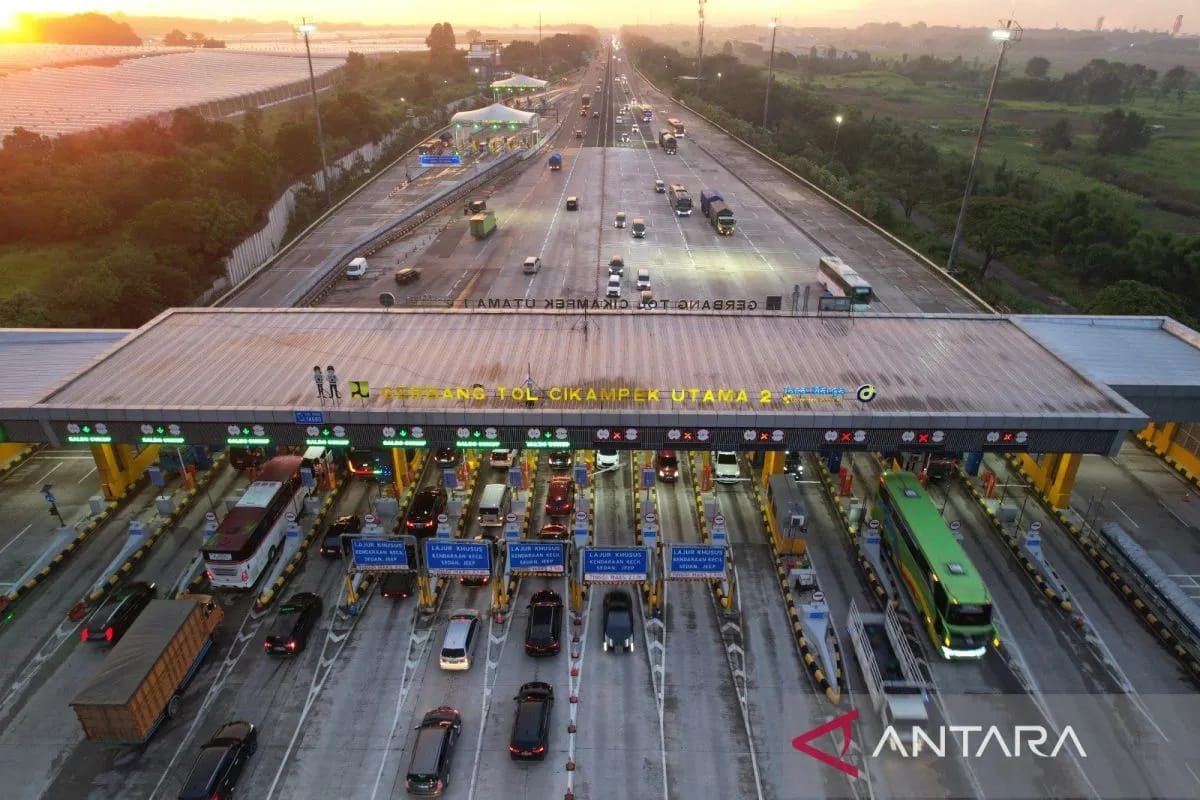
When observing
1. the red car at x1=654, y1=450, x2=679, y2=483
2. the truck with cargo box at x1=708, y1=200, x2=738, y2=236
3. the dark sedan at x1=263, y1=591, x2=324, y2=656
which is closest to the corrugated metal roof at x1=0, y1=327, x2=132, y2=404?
the dark sedan at x1=263, y1=591, x2=324, y2=656

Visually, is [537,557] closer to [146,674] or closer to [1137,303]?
[146,674]

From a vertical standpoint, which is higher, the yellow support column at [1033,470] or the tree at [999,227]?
the tree at [999,227]

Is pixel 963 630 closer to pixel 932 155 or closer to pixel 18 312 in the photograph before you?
pixel 18 312

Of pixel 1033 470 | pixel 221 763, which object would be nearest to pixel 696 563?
pixel 221 763

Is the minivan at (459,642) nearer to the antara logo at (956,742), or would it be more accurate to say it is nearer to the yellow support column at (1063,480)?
the antara logo at (956,742)

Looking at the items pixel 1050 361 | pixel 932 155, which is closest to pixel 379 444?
pixel 1050 361

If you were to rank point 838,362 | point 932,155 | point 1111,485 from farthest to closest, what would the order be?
point 932,155
point 1111,485
point 838,362

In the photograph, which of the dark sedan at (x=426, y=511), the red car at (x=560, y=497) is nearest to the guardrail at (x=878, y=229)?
the red car at (x=560, y=497)
